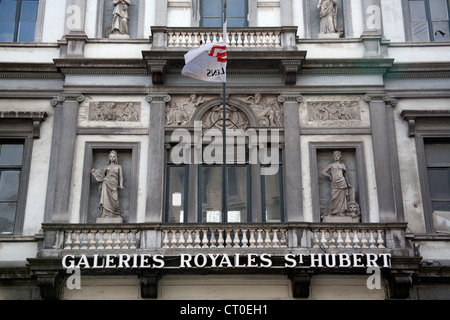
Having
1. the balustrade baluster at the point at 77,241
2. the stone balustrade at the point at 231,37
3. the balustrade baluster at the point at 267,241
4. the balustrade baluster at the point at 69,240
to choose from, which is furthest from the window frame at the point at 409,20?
the balustrade baluster at the point at 69,240

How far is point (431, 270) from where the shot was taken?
53.7 ft

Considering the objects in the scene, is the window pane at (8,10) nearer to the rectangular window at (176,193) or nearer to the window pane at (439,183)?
the rectangular window at (176,193)

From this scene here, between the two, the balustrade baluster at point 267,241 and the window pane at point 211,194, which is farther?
the window pane at point 211,194

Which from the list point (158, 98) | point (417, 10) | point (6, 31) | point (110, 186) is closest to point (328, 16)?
point (417, 10)

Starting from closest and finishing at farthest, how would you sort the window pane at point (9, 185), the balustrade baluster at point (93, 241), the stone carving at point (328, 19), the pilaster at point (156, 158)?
the balustrade baluster at point (93, 241) → the pilaster at point (156, 158) → the window pane at point (9, 185) → the stone carving at point (328, 19)

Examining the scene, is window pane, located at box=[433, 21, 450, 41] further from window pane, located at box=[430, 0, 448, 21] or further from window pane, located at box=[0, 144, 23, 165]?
window pane, located at box=[0, 144, 23, 165]

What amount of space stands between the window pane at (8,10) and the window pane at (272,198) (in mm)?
9623

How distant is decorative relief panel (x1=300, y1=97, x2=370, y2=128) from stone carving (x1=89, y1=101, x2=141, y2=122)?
488cm

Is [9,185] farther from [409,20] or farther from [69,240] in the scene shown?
[409,20]

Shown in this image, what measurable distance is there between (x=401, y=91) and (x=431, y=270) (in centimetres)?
538

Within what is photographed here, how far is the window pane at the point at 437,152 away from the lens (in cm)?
1811

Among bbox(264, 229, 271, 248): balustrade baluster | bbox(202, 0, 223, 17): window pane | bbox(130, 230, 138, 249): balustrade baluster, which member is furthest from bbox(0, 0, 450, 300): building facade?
bbox(202, 0, 223, 17): window pane

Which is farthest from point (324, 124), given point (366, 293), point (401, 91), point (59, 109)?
point (59, 109)
